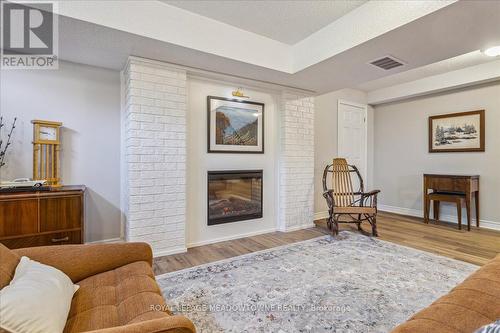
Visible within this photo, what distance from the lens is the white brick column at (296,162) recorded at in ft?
12.7

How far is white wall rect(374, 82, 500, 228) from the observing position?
3965mm

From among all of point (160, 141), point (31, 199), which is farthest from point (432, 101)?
point (31, 199)

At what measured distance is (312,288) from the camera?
211 centimetres

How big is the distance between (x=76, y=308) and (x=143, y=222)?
5.43 feet

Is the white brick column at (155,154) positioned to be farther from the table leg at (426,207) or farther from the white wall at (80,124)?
the table leg at (426,207)

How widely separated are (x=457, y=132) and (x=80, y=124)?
570 cm

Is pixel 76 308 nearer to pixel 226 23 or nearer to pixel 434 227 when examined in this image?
pixel 226 23

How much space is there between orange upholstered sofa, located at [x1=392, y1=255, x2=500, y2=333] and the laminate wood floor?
2009 millimetres

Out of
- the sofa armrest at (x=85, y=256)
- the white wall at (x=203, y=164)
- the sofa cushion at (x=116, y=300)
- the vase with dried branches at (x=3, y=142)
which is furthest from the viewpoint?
the white wall at (x=203, y=164)

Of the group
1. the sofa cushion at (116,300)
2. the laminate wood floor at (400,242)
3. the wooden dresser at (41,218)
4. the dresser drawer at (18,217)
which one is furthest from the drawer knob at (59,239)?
the sofa cushion at (116,300)

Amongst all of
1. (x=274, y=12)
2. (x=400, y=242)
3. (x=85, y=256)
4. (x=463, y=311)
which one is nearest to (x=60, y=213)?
(x=85, y=256)

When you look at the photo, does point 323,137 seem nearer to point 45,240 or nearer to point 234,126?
point 234,126

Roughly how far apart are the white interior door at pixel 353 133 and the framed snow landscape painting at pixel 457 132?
1.18m

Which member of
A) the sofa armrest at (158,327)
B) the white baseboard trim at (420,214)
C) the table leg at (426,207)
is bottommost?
the white baseboard trim at (420,214)
